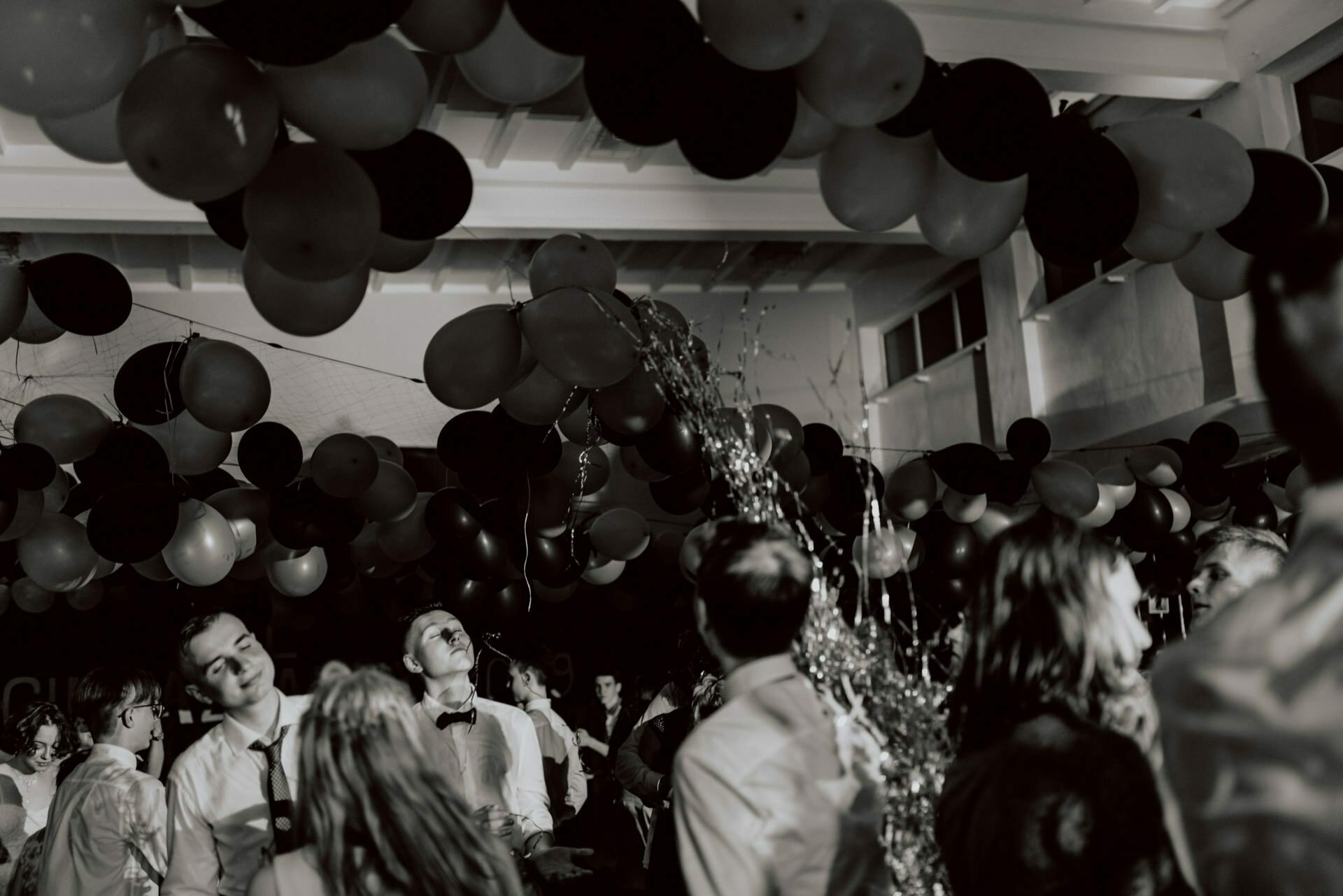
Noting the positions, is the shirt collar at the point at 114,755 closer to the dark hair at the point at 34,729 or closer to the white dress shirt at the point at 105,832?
the white dress shirt at the point at 105,832

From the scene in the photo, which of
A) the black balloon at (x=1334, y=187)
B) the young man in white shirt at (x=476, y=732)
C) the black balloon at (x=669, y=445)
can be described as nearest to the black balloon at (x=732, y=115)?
the young man in white shirt at (x=476, y=732)

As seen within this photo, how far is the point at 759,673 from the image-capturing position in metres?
1.75

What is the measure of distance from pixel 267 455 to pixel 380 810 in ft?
14.0

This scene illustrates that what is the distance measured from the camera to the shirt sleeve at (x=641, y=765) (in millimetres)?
4176

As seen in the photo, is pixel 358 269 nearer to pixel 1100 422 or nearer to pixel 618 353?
→ pixel 618 353

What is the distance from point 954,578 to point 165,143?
5996 mm

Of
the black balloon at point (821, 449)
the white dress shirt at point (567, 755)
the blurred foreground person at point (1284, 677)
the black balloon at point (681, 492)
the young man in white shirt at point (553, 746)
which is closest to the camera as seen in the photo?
the blurred foreground person at point (1284, 677)

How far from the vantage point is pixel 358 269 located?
299cm

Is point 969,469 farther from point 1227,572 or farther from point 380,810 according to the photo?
point 380,810

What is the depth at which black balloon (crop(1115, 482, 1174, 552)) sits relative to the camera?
704cm

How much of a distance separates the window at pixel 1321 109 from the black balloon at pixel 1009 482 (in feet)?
9.75

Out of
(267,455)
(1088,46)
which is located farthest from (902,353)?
(267,455)

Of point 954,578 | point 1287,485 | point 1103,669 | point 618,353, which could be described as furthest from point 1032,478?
point 1103,669

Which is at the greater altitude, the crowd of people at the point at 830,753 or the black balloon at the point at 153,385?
the black balloon at the point at 153,385
